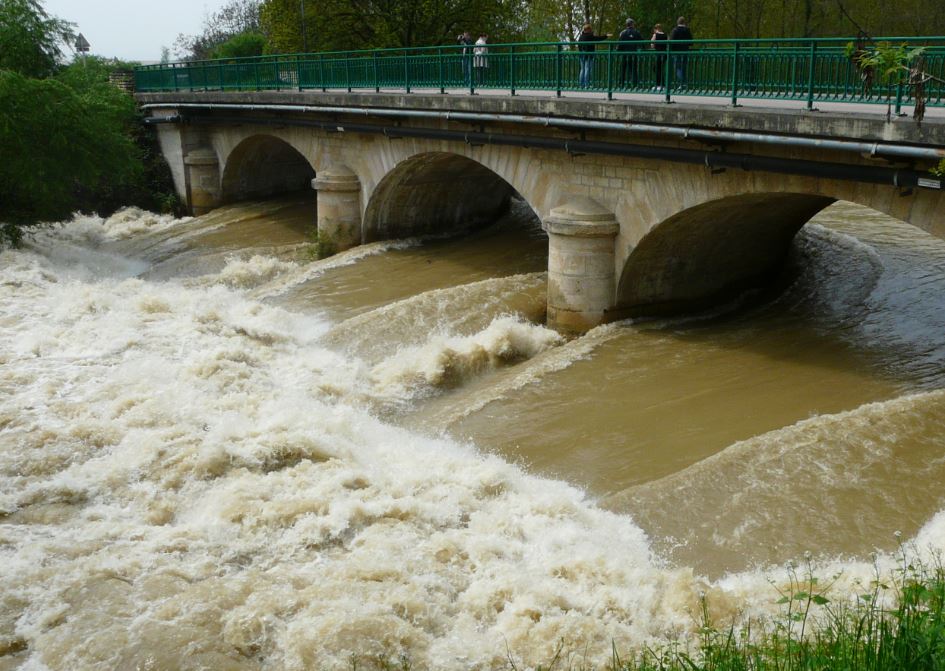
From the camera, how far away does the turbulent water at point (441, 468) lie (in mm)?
6770

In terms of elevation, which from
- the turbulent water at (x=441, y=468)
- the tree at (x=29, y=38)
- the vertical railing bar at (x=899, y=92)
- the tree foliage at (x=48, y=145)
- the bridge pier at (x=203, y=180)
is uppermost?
the tree at (x=29, y=38)

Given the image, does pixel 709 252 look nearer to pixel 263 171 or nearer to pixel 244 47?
pixel 263 171

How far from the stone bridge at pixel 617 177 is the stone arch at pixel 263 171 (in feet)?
14.8

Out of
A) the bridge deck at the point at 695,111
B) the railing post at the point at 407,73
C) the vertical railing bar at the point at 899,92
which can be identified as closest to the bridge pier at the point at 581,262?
the bridge deck at the point at 695,111

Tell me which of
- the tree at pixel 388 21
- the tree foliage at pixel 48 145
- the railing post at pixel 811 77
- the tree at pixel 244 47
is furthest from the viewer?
the tree at pixel 244 47

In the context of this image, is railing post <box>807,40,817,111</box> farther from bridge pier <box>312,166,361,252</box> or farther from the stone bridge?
bridge pier <box>312,166,361,252</box>

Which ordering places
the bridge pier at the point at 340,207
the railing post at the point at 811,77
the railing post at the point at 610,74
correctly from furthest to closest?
the bridge pier at the point at 340,207 → the railing post at the point at 610,74 → the railing post at the point at 811,77

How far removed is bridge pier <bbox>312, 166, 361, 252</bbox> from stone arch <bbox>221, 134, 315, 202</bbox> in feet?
23.2

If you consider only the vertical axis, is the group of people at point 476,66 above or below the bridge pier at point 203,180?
above

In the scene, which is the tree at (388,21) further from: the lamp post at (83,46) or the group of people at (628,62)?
the group of people at (628,62)

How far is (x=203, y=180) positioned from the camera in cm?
2755

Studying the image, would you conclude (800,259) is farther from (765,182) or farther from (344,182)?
(344,182)

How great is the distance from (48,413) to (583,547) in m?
6.56

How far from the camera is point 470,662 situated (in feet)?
20.9
